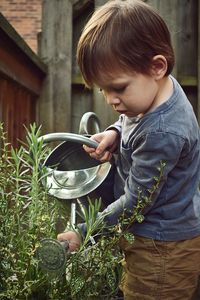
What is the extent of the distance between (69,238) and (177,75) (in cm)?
146

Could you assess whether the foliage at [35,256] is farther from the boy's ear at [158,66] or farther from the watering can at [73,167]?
the boy's ear at [158,66]

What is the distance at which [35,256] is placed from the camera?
875 millimetres

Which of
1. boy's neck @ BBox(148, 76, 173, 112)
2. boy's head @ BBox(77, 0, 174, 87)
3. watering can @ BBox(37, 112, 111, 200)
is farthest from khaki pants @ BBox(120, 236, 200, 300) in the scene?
boy's head @ BBox(77, 0, 174, 87)

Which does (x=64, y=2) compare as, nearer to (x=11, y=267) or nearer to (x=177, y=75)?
(x=177, y=75)

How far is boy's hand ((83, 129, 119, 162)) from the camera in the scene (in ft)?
4.38

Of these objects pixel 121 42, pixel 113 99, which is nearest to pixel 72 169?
pixel 113 99

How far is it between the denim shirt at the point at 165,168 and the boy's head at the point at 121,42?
0.45ft

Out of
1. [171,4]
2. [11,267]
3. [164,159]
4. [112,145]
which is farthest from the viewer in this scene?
[171,4]

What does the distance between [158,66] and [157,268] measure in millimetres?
528

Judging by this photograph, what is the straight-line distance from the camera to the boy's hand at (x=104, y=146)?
1335mm

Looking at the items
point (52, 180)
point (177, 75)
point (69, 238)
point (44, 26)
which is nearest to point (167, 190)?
point (52, 180)

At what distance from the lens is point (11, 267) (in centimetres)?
89

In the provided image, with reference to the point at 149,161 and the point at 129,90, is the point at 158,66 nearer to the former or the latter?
the point at 129,90

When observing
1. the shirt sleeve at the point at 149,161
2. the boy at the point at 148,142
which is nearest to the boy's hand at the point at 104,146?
the boy at the point at 148,142
